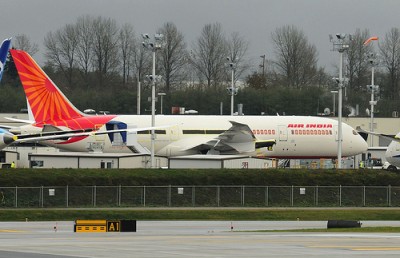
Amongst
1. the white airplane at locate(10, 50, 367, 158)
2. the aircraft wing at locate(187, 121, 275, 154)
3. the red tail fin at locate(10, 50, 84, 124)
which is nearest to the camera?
the white airplane at locate(10, 50, 367, 158)

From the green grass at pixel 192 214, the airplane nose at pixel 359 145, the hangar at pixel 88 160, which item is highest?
the airplane nose at pixel 359 145

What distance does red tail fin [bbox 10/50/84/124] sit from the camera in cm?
7919

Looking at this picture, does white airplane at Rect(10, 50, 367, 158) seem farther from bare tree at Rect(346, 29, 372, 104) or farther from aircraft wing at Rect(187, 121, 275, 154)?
bare tree at Rect(346, 29, 372, 104)

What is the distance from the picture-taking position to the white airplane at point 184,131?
79000 millimetres

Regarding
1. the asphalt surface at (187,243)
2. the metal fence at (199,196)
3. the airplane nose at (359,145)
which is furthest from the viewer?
the airplane nose at (359,145)

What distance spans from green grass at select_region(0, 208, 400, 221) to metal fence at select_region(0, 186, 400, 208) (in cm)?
363

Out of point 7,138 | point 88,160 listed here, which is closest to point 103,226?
point 7,138

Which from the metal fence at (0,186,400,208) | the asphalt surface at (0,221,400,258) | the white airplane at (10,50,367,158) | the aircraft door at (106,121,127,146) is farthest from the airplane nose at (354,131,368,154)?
the asphalt surface at (0,221,400,258)

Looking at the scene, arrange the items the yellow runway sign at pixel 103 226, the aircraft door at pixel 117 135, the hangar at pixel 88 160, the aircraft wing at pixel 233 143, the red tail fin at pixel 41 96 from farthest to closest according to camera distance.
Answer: the aircraft wing at pixel 233 143, the red tail fin at pixel 41 96, the aircraft door at pixel 117 135, the hangar at pixel 88 160, the yellow runway sign at pixel 103 226

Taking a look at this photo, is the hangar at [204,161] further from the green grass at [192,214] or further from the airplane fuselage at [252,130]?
the green grass at [192,214]

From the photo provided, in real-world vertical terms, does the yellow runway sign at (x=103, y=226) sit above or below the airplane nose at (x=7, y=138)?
below

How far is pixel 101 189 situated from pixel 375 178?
19.9 metres

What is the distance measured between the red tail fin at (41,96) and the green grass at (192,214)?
81.9 feet

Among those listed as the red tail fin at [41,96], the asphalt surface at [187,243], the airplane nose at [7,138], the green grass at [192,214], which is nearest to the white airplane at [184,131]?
the red tail fin at [41,96]
